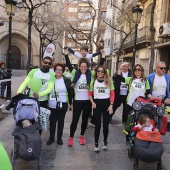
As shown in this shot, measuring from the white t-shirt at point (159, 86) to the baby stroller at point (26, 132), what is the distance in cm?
253

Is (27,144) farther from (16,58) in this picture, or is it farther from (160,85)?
(16,58)

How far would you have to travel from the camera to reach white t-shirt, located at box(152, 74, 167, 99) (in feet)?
16.8

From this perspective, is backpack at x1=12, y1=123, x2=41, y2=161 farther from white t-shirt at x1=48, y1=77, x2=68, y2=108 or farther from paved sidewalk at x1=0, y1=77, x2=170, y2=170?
white t-shirt at x1=48, y1=77, x2=68, y2=108

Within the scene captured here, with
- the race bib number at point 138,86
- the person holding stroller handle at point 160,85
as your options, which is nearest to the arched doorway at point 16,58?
the race bib number at point 138,86

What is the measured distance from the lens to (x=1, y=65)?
1110 cm

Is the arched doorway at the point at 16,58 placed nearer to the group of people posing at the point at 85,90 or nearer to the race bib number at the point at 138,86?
the group of people posing at the point at 85,90

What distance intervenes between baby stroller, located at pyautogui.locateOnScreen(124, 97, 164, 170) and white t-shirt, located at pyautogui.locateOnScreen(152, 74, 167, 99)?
0.67 meters

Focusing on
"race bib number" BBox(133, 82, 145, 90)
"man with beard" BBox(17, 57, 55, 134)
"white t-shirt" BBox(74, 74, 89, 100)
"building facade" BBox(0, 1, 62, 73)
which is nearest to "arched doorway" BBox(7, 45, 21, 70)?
"building facade" BBox(0, 1, 62, 73)

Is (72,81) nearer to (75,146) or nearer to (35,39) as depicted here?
(75,146)

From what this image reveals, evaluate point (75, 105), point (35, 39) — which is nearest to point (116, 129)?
point (75, 105)

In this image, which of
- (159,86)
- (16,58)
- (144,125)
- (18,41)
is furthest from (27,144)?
(16,58)

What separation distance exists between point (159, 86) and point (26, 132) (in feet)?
9.68

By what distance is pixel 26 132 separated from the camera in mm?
3637

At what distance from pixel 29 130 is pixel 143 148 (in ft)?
5.71
